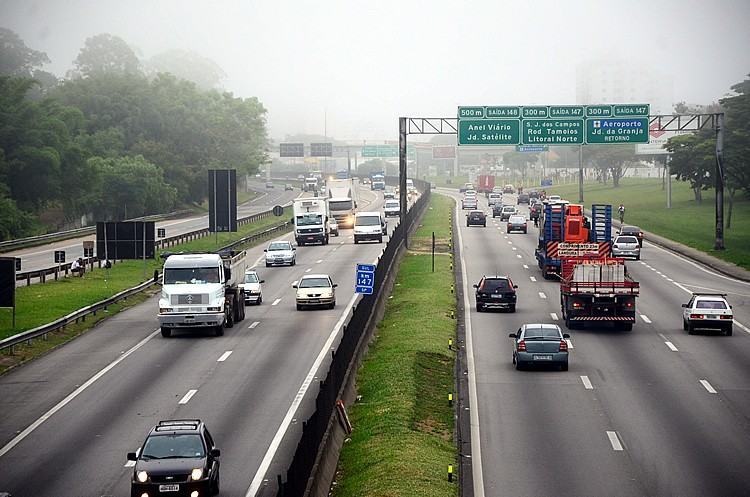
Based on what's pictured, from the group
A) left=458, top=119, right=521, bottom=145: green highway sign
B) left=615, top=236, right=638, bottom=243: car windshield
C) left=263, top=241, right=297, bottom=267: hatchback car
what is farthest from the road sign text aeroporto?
left=263, top=241, right=297, bottom=267: hatchback car

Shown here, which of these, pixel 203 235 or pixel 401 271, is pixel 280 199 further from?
pixel 401 271

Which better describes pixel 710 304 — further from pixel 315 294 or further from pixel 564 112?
pixel 564 112

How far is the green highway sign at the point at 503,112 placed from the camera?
82.2 metres

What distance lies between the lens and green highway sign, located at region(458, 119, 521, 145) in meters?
82.7

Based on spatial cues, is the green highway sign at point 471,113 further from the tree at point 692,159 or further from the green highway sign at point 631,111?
the tree at point 692,159

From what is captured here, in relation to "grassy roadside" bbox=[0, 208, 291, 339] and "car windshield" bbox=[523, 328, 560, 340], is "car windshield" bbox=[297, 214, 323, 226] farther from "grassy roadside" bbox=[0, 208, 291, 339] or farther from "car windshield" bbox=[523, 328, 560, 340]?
"car windshield" bbox=[523, 328, 560, 340]

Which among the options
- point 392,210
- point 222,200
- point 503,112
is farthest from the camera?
point 392,210

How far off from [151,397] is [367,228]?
203 feet

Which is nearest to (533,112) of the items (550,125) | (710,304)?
(550,125)

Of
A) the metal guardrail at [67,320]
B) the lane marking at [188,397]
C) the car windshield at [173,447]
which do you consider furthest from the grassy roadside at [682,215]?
the car windshield at [173,447]

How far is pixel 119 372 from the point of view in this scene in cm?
3897

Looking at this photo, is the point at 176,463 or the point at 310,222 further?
the point at 310,222

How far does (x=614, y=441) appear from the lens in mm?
29109

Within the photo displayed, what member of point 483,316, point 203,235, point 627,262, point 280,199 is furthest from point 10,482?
point 280,199
